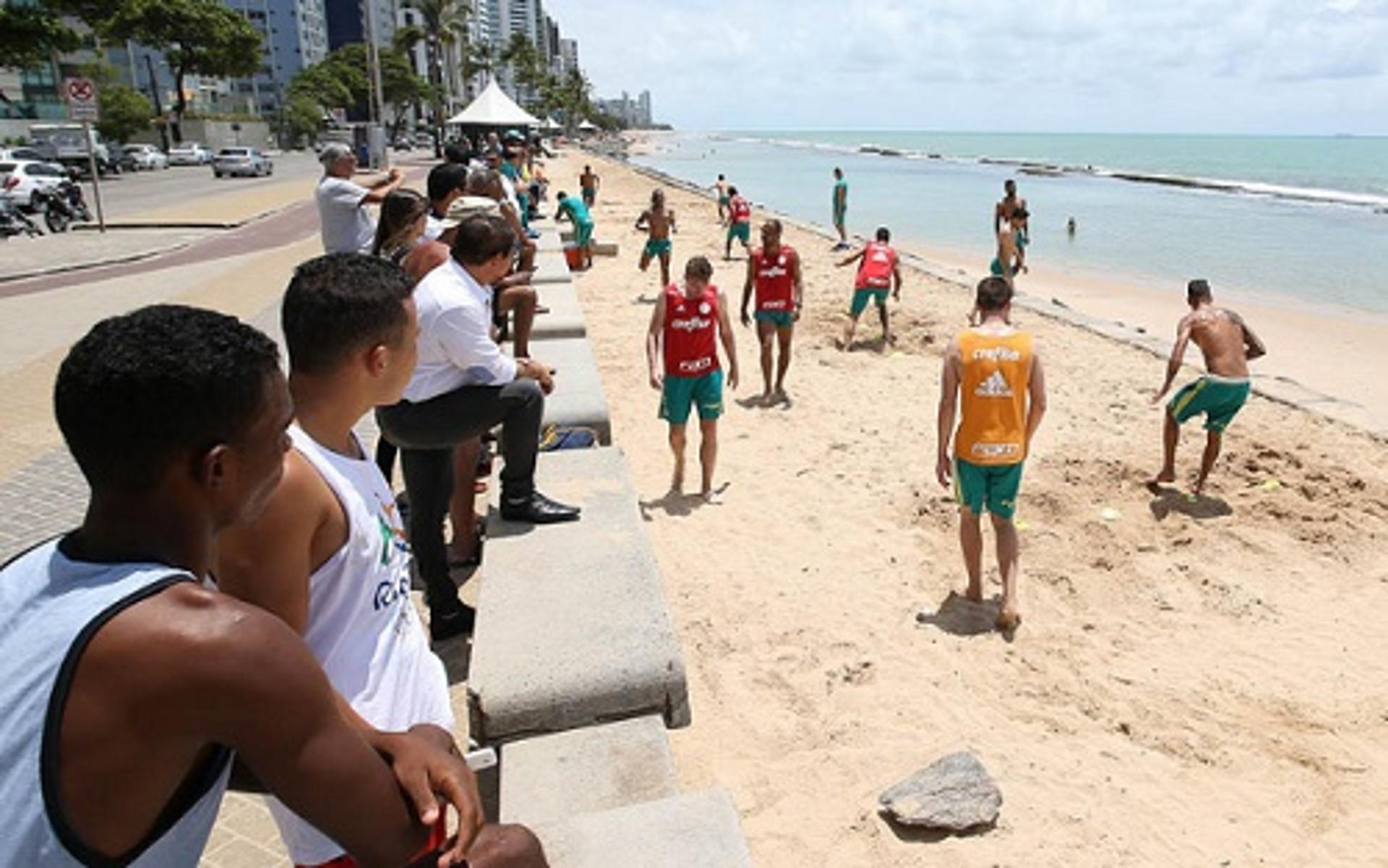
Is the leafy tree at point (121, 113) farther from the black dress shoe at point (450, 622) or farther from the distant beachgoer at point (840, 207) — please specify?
the black dress shoe at point (450, 622)

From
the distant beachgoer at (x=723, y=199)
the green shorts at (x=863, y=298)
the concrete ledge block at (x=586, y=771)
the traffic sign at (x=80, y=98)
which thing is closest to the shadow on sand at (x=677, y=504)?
the concrete ledge block at (x=586, y=771)

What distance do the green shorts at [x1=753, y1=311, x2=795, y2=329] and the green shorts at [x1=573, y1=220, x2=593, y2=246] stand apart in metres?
7.73

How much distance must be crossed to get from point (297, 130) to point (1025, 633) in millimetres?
89326

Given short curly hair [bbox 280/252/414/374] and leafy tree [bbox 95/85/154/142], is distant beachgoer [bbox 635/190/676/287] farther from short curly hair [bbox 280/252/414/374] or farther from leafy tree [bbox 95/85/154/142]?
leafy tree [bbox 95/85/154/142]

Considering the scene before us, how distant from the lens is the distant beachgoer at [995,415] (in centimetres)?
480

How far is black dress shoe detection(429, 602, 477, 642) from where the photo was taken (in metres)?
4.20

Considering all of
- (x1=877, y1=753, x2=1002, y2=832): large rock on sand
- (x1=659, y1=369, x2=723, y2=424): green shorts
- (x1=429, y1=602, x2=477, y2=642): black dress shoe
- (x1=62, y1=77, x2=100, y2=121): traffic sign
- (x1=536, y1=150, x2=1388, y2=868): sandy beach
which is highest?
(x1=62, y1=77, x2=100, y2=121): traffic sign

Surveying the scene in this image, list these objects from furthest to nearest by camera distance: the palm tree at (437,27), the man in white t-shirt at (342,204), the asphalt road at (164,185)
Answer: the palm tree at (437,27) → the asphalt road at (164,185) → the man in white t-shirt at (342,204)

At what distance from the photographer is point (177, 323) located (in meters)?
1.26

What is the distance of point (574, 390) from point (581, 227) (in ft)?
33.2

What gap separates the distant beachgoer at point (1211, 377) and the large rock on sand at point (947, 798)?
4.19 metres

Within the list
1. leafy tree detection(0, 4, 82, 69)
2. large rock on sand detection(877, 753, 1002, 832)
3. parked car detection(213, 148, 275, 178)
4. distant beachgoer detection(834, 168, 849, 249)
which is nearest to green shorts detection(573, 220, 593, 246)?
distant beachgoer detection(834, 168, 849, 249)

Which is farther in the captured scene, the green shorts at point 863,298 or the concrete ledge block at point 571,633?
the green shorts at point 863,298

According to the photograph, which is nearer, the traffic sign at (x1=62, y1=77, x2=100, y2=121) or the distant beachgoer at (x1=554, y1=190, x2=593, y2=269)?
the distant beachgoer at (x1=554, y1=190, x2=593, y2=269)
